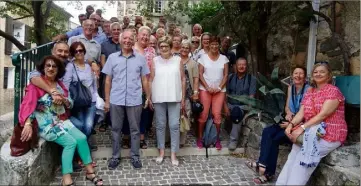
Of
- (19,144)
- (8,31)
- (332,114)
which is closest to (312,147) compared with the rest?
(332,114)

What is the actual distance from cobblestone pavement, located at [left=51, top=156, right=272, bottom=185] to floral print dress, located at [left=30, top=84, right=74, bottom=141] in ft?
2.02

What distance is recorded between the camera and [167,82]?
4.03 m

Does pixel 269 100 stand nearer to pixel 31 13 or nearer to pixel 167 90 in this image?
pixel 167 90

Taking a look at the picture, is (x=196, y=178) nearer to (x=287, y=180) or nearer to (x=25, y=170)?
(x=287, y=180)

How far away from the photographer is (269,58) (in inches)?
231

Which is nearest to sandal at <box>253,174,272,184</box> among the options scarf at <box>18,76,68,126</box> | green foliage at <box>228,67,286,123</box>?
green foliage at <box>228,67,286,123</box>

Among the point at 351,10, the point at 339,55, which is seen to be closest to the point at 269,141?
the point at 339,55

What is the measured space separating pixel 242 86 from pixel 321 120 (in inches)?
63.7

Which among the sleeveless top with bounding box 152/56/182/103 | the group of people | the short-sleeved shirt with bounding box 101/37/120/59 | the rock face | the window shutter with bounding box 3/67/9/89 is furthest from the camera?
the window shutter with bounding box 3/67/9/89

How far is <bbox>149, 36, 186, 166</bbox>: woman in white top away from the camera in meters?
4.03

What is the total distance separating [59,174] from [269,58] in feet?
14.1

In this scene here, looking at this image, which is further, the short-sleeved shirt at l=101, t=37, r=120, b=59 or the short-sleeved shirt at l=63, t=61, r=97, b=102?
the short-sleeved shirt at l=101, t=37, r=120, b=59

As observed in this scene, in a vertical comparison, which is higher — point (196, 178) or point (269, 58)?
point (269, 58)

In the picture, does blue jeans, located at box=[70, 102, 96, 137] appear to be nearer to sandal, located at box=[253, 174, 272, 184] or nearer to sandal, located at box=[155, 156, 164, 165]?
sandal, located at box=[155, 156, 164, 165]
